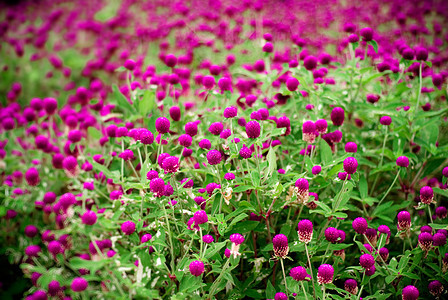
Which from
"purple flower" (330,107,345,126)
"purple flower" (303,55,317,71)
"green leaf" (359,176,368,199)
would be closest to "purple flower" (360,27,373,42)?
"purple flower" (303,55,317,71)

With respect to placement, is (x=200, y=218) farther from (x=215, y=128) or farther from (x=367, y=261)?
(x=367, y=261)

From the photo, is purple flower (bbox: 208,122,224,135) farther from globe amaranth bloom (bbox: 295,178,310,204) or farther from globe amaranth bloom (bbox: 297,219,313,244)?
globe amaranth bloom (bbox: 297,219,313,244)

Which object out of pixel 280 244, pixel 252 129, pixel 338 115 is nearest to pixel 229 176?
pixel 252 129

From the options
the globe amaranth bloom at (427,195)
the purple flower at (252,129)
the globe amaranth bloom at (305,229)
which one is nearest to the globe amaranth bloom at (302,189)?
the globe amaranth bloom at (305,229)

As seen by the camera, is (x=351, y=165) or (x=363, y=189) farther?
(x=363, y=189)

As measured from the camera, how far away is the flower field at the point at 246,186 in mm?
1546

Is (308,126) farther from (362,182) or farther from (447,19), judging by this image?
(447,19)

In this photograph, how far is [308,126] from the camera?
5.83ft

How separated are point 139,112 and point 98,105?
0.47 meters

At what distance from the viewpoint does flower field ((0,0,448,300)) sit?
155 centimetres

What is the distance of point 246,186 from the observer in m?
1.58

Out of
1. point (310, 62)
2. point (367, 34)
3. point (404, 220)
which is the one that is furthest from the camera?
point (310, 62)

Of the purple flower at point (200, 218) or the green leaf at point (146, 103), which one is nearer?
the purple flower at point (200, 218)

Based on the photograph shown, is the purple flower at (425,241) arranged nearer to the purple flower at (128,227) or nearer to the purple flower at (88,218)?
the purple flower at (128,227)
